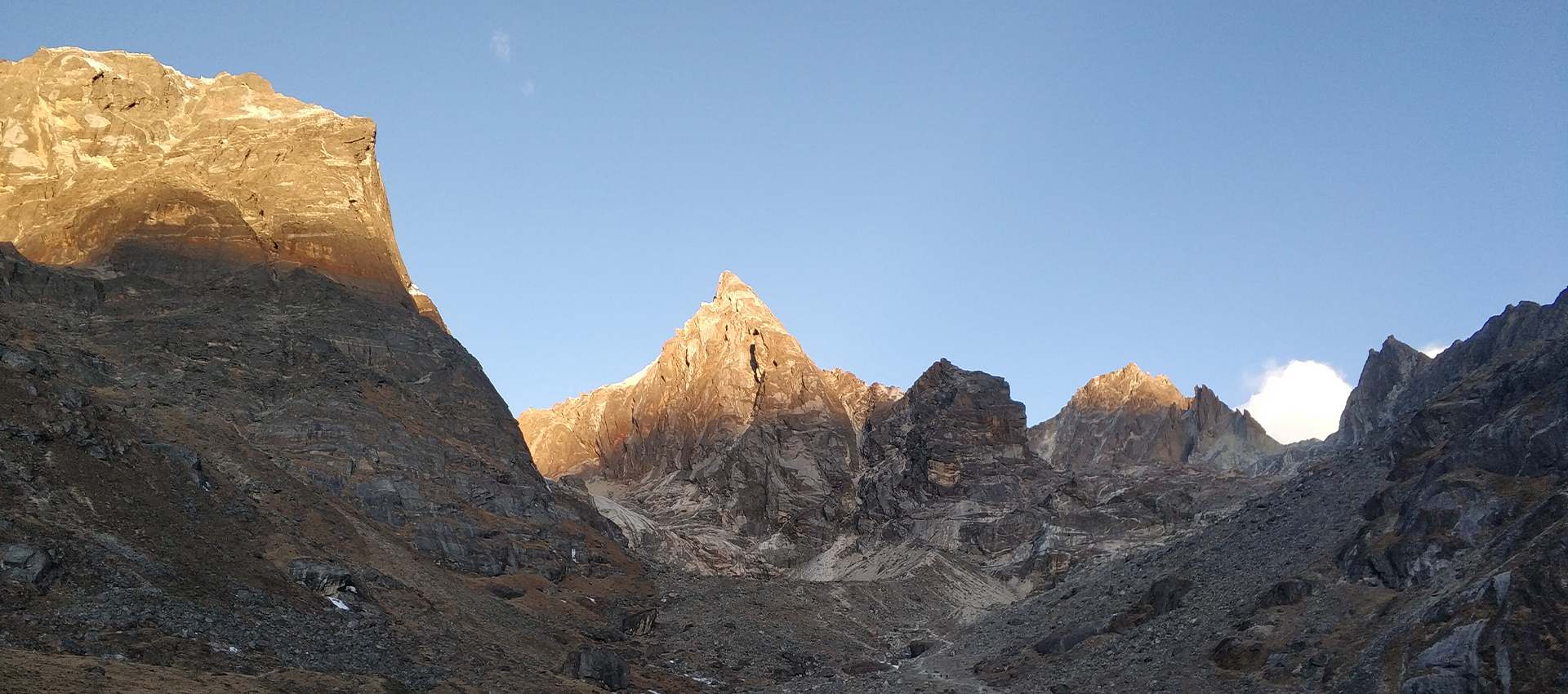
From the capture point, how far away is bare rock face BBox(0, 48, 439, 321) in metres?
145

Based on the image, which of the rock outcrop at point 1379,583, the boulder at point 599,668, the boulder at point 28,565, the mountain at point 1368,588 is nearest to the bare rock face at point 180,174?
the boulder at point 599,668

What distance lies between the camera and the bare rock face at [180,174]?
14500 centimetres

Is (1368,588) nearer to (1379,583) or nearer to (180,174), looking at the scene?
(1379,583)

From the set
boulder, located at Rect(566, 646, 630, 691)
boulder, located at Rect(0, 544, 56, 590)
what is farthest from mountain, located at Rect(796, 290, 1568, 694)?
boulder, located at Rect(0, 544, 56, 590)

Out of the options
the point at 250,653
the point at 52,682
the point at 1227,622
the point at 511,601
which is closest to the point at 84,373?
the point at 511,601

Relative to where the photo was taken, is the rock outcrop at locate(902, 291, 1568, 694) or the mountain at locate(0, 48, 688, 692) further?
the mountain at locate(0, 48, 688, 692)

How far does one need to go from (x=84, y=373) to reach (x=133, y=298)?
1135 inches

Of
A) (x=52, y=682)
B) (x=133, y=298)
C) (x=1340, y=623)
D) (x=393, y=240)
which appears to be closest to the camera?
(x=52, y=682)

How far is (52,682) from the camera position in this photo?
50.8 metres

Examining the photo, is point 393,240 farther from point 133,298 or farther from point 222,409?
point 222,409

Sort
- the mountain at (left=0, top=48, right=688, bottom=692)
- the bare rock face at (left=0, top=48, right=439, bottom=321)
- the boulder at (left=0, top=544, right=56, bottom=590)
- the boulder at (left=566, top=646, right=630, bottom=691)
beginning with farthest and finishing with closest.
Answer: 1. the bare rock face at (left=0, top=48, right=439, bottom=321)
2. the boulder at (left=566, top=646, right=630, bottom=691)
3. the mountain at (left=0, top=48, right=688, bottom=692)
4. the boulder at (left=0, top=544, right=56, bottom=590)

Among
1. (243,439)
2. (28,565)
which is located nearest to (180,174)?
(243,439)

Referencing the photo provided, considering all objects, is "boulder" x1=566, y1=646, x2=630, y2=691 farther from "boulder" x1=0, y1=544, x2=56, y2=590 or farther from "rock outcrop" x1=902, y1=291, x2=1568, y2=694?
"boulder" x1=0, y1=544, x2=56, y2=590

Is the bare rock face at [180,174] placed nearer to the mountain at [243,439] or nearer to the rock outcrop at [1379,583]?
the mountain at [243,439]
